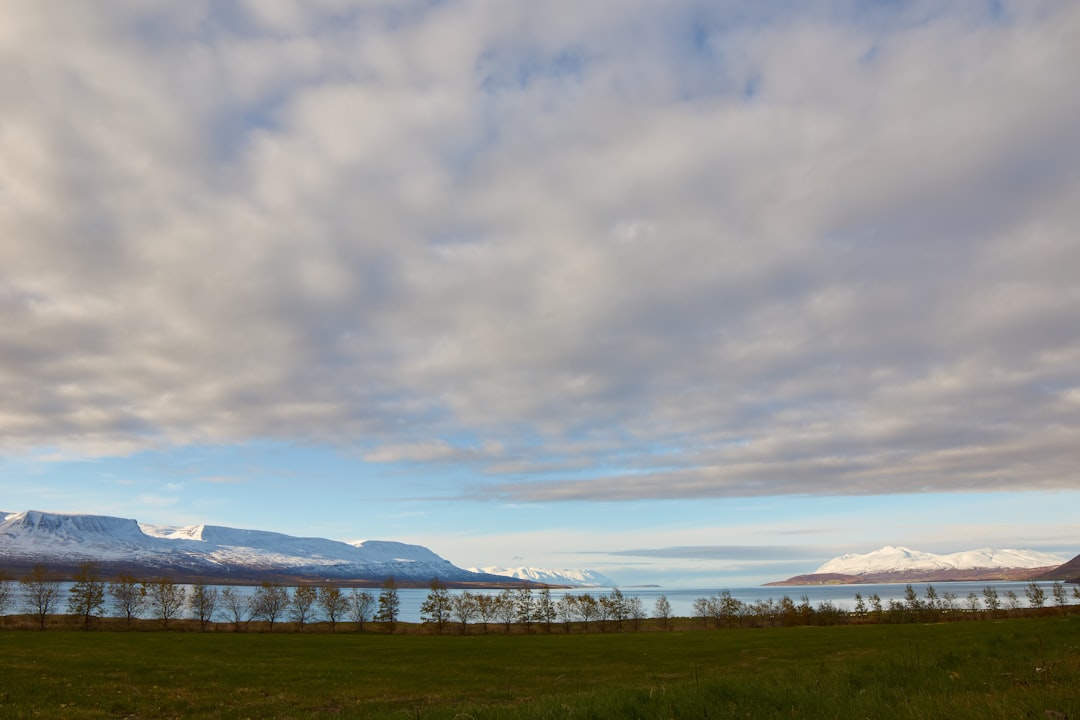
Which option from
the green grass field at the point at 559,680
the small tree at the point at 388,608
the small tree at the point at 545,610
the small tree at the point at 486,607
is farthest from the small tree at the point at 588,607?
the green grass field at the point at 559,680

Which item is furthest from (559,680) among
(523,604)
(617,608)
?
(523,604)

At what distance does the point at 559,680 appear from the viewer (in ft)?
124

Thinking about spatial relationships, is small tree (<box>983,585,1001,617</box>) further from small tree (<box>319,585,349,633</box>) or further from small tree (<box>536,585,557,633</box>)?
small tree (<box>319,585,349,633</box>)

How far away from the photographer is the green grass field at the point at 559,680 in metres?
8.25

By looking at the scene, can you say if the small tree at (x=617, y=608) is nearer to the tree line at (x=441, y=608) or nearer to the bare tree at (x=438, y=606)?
the tree line at (x=441, y=608)

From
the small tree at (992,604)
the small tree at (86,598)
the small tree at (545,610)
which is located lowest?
the small tree at (545,610)

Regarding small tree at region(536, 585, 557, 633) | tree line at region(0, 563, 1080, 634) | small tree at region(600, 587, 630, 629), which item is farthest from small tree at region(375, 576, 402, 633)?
small tree at region(600, 587, 630, 629)

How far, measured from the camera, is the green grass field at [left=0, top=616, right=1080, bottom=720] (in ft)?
27.1

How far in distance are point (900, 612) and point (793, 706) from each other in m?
145

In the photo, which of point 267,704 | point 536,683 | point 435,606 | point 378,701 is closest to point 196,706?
point 267,704

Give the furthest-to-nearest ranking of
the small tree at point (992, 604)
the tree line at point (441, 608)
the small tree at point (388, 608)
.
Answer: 1. the small tree at point (388, 608)
2. the small tree at point (992, 604)
3. the tree line at point (441, 608)

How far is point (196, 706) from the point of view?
2645 centimetres

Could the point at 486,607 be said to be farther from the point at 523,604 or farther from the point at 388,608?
the point at 388,608

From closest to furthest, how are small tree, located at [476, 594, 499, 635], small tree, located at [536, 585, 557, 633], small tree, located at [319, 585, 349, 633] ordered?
small tree, located at [319, 585, 349, 633]
small tree, located at [476, 594, 499, 635]
small tree, located at [536, 585, 557, 633]
